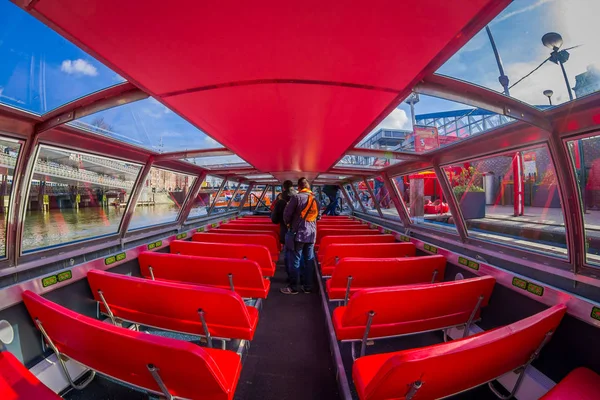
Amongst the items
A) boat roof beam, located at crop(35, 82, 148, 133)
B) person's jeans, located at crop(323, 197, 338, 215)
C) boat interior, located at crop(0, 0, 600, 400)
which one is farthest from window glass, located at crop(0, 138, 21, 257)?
person's jeans, located at crop(323, 197, 338, 215)

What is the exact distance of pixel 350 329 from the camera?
2117mm

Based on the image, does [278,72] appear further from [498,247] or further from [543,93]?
[498,247]

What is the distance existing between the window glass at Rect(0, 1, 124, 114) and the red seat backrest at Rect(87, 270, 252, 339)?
1763 millimetres

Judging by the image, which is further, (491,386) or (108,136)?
(108,136)

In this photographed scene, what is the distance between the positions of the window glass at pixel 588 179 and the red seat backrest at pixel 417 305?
1.18m

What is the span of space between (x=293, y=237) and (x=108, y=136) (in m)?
3.34

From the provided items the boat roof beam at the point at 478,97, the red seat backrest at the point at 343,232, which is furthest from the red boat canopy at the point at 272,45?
the red seat backrest at the point at 343,232

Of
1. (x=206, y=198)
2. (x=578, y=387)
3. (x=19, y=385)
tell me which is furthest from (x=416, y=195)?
(x=19, y=385)

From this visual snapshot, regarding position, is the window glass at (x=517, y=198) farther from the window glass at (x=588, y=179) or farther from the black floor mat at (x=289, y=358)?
the black floor mat at (x=289, y=358)

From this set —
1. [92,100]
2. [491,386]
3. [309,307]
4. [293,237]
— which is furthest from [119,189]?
[491,386]

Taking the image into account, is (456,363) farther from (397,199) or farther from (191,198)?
(191,198)

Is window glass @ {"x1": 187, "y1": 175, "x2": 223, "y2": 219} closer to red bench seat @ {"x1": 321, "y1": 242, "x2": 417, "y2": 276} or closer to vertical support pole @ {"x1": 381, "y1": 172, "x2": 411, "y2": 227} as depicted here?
red bench seat @ {"x1": 321, "y1": 242, "x2": 417, "y2": 276}

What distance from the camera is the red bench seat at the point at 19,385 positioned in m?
1.26

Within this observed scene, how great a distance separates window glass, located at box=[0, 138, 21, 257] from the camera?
2.62 metres
